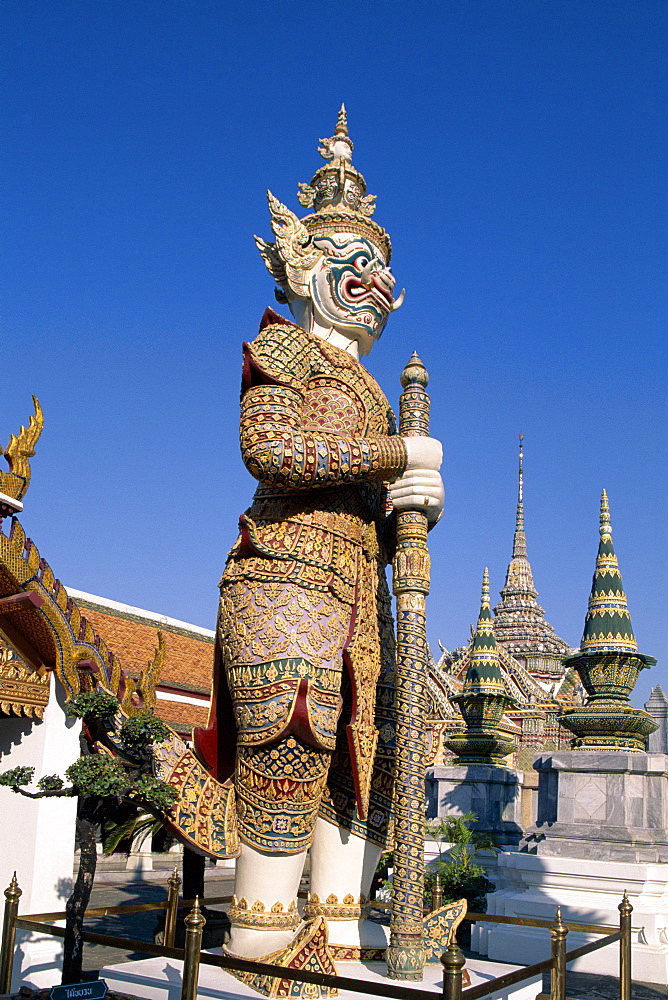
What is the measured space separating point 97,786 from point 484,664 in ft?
31.9

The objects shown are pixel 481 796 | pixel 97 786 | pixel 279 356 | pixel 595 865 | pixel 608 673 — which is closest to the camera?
pixel 97 786

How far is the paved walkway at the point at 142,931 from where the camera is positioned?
626 centimetres

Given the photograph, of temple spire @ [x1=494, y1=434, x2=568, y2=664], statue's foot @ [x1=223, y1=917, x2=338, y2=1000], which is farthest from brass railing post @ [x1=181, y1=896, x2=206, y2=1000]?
temple spire @ [x1=494, y1=434, x2=568, y2=664]

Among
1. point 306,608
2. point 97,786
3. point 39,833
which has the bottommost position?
point 39,833

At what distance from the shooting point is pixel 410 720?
4699mm

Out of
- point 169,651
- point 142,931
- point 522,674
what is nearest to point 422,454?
Answer: point 142,931

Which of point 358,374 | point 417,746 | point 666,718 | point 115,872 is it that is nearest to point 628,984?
point 417,746

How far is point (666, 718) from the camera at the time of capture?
2506cm

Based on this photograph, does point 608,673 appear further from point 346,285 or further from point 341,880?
point 346,285

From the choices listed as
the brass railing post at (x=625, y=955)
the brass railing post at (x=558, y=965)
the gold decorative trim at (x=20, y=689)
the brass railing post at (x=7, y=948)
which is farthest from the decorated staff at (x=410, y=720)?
the gold decorative trim at (x=20, y=689)

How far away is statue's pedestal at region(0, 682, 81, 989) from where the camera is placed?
5.00 m

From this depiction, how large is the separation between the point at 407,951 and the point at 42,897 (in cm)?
211

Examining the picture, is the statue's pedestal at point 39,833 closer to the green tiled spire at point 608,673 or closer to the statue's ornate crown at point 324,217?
the statue's ornate crown at point 324,217

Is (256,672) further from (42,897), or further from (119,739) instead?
(42,897)
